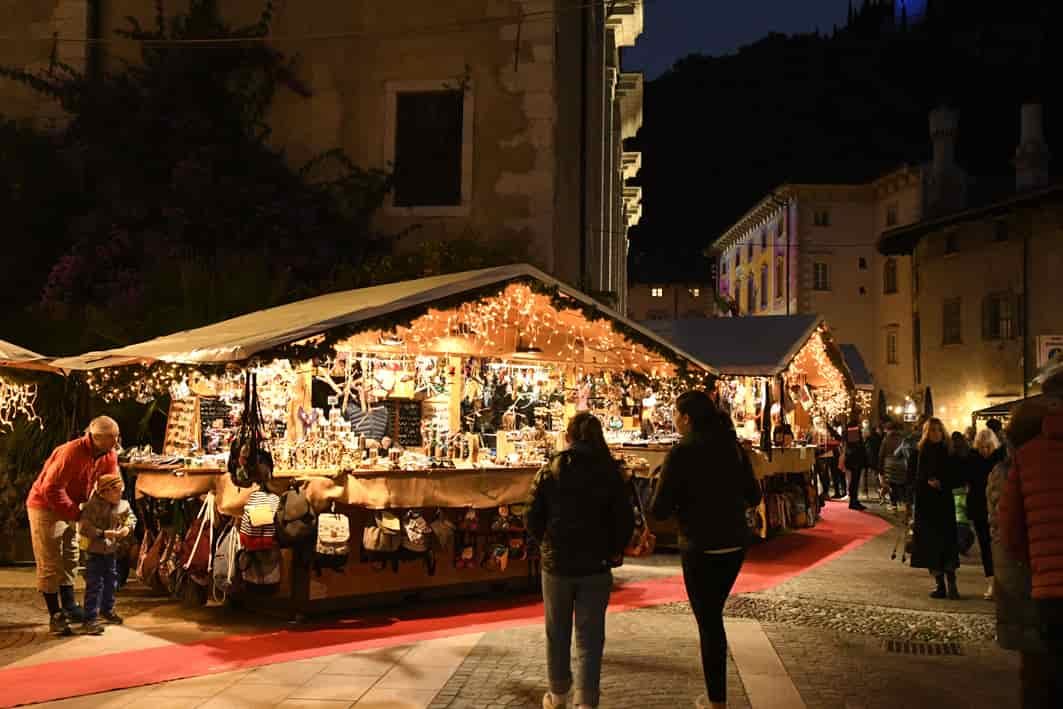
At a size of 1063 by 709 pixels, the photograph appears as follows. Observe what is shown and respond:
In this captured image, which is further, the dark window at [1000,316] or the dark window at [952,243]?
the dark window at [952,243]

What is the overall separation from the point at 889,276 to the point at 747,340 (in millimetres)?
28018

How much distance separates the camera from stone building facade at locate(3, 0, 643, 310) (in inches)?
692

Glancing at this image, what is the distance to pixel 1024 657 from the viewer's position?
493 centimetres

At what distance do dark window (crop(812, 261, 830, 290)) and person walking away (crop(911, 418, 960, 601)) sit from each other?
122ft

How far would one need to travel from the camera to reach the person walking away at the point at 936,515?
10.6 metres

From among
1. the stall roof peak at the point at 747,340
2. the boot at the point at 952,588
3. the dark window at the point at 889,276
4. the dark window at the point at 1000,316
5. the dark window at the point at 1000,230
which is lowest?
the boot at the point at 952,588

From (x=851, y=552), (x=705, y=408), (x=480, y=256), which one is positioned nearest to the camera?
(x=705, y=408)

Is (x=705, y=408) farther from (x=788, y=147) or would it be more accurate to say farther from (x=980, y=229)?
(x=788, y=147)

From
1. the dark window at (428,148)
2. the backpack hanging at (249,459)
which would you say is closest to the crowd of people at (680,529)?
the backpack hanging at (249,459)

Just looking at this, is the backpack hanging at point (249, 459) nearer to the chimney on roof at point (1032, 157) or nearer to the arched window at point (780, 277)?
the chimney on roof at point (1032, 157)

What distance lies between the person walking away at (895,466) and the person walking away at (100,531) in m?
12.0

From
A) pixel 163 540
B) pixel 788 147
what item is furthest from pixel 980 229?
pixel 788 147

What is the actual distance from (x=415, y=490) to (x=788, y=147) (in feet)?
234

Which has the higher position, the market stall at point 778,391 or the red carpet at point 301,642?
the market stall at point 778,391
